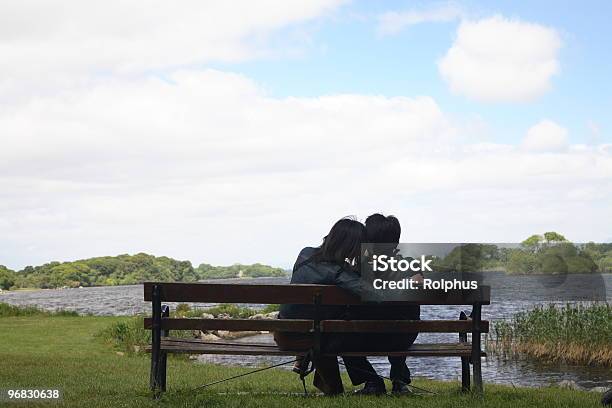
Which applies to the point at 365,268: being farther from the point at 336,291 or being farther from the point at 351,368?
the point at 351,368

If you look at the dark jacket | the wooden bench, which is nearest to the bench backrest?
the wooden bench

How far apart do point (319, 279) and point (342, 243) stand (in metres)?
0.47

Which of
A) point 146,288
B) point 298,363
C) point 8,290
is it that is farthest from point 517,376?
point 8,290

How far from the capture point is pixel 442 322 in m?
8.28

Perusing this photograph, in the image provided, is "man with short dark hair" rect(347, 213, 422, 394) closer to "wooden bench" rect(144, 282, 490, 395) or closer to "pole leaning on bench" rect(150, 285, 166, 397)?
"wooden bench" rect(144, 282, 490, 395)

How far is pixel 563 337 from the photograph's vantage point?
21.8m

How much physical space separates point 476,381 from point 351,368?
1414 mm

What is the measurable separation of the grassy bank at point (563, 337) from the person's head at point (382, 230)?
14742 millimetres

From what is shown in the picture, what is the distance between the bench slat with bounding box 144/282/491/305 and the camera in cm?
794

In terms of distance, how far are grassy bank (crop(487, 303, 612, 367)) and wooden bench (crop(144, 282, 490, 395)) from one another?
46.1 feet

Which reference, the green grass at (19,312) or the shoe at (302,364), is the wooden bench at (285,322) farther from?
the green grass at (19,312)

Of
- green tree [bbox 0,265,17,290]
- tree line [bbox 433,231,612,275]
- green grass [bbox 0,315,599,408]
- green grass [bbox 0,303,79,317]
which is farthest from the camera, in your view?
green tree [bbox 0,265,17,290]

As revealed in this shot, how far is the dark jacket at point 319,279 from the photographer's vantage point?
26.4 ft

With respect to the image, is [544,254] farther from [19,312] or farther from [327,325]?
[327,325]
